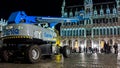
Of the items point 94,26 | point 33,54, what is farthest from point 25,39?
point 94,26

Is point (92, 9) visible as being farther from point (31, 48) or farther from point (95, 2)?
point (31, 48)

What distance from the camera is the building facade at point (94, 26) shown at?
274 ft

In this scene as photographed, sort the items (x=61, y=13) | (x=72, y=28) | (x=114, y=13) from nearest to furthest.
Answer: (x=114, y=13) → (x=72, y=28) → (x=61, y=13)

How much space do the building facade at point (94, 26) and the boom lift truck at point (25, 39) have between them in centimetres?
6511

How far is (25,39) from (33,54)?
1.08 meters

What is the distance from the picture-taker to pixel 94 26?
87.4 m

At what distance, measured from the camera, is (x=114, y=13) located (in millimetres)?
84688

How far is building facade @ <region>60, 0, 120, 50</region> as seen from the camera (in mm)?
83562

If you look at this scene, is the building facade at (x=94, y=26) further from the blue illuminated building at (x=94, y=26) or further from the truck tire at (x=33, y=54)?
the truck tire at (x=33, y=54)

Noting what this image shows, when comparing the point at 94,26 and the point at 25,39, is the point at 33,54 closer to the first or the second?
the point at 25,39

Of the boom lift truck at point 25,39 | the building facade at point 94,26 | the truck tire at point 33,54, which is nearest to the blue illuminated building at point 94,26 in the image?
the building facade at point 94,26

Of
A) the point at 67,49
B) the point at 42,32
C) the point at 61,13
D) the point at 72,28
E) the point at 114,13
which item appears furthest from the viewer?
the point at 61,13

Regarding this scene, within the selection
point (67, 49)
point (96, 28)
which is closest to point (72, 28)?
point (96, 28)

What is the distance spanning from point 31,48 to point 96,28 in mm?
74207
